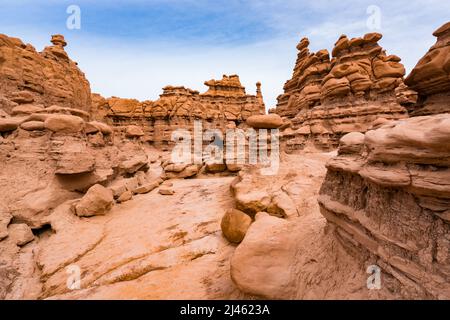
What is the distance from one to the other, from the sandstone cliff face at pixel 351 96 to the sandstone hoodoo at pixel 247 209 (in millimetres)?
104

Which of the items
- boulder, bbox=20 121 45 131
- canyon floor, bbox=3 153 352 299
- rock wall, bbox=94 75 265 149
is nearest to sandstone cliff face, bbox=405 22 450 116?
canyon floor, bbox=3 153 352 299

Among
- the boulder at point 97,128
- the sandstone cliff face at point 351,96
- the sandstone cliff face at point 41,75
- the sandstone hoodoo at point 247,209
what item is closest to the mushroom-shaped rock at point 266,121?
the sandstone hoodoo at point 247,209

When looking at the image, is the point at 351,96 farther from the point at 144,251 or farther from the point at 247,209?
the point at 144,251

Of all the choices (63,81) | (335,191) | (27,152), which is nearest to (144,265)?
(335,191)

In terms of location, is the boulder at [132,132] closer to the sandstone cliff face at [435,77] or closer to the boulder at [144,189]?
the boulder at [144,189]

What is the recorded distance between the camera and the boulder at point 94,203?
603 centimetres

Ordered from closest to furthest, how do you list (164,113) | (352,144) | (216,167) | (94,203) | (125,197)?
(352,144) < (94,203) < (125,197) < (216,167) < (164,113)

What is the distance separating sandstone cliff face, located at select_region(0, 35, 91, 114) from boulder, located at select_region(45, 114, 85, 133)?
3.14m

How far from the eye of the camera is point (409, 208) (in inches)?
81.4

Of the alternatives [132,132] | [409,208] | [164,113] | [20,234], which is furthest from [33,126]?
[164,113]

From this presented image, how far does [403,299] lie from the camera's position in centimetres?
190

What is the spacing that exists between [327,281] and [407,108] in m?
15.3

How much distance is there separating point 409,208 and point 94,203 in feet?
23.9

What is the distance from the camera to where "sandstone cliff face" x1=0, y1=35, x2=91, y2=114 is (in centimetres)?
1294
